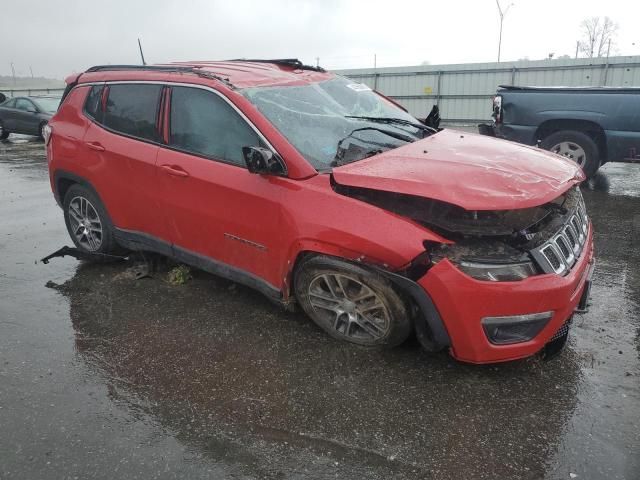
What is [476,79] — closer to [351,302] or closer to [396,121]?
[396,121]

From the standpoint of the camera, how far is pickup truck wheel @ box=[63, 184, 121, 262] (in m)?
4.33

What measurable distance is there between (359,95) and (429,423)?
2689mm

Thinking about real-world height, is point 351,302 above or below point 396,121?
below

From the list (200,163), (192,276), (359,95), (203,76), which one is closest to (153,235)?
(192,276)

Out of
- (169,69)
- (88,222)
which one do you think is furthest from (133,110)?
(88,222)

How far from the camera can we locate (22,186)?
8570 millimetres

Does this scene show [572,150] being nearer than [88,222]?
No

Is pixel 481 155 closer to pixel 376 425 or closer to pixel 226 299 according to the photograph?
pixel 376 425

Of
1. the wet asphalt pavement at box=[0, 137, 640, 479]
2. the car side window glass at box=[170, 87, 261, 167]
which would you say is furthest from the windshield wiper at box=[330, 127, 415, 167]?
the wet asphalt pavement at box=[0, 137, 640, 479]

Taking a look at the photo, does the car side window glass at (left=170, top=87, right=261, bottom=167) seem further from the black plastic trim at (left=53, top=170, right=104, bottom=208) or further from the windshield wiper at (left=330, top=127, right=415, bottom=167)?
the black plastic trim at (left=53, top=170, right=104, bottom=208)

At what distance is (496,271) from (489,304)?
0.18 meters

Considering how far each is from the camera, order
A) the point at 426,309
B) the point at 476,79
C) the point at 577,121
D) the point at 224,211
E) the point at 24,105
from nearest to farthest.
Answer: the point at 426,309 → the point at 224,211 → the point at 577,121 → the point at 24,105 → the point at 476,79

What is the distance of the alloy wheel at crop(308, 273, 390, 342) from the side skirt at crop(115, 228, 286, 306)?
0.29m

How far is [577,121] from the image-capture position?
752 centimetres
